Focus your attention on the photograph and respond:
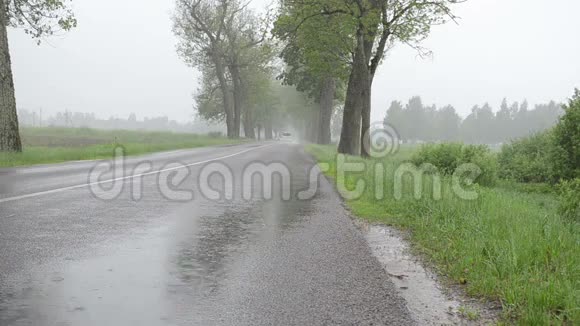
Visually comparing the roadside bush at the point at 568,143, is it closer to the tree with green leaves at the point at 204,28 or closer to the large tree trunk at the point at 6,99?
the large tree trunk at the point at 6,99

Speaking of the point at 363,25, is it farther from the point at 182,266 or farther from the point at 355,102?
the point at 182,266

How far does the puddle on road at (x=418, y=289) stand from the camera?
11.3ft

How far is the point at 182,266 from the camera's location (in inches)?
173

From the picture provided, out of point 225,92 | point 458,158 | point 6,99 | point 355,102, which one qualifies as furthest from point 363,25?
point 225,92

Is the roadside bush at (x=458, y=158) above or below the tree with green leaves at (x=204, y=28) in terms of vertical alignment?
below

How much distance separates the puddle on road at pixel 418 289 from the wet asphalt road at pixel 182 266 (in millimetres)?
125

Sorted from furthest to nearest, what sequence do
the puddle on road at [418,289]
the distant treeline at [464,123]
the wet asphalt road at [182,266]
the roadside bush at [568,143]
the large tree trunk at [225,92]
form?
the distant treeline at [464,123] → the large tree trunk at [225,92] → the roadside bush at [568,143] → the puddle on road at [418,289] → the wet asphalt road at [182,266]

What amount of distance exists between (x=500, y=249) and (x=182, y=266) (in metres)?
3.19

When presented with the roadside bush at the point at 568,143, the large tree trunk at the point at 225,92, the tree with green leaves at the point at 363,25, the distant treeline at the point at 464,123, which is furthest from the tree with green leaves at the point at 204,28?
the distant treeline at the point at 464,123

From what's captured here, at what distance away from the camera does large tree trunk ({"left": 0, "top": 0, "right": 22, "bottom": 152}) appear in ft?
52.1

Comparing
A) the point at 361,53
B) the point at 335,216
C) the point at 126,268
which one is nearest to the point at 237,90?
the point at 361,53

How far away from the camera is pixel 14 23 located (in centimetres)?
1930

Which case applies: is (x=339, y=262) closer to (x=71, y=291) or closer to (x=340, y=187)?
(x=71, y=291)

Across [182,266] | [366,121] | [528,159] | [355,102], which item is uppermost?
[355,102]
